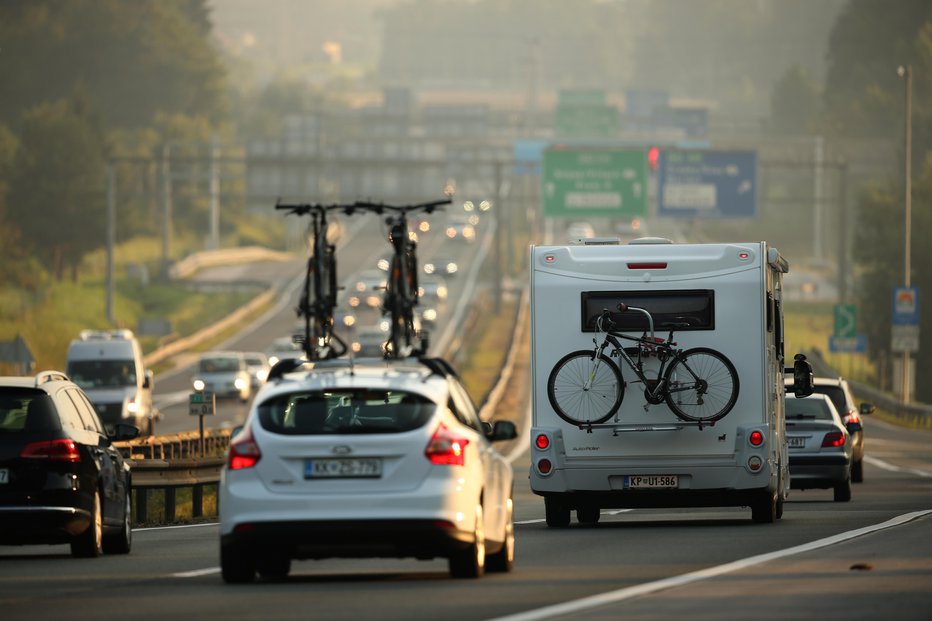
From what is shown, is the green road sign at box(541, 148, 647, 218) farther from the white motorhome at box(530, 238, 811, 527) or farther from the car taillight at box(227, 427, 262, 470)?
the car taillight at box(227, 427, 262, 470)

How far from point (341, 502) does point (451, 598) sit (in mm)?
1004

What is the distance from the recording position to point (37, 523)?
17406 mm

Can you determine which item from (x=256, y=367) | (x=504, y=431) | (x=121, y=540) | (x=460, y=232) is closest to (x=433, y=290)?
(x=256, y=367)

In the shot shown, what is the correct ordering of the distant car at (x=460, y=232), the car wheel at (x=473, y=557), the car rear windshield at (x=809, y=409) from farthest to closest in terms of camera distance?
the distant car at (x=460, y=232), the car rear windshield at (x=809, y=409), the car wheel at (x=473, y=557)

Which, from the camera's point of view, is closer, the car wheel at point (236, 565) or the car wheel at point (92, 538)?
the car wheel at point (236, 565)

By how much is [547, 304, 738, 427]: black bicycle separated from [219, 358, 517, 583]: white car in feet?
21.0

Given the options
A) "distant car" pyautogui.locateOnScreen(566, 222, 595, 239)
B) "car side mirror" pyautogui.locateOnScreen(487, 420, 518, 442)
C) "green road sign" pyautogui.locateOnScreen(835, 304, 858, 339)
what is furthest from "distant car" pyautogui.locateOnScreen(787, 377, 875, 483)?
"distant car" pyautogui.locateOnScreen(566, 222, 595, 239)

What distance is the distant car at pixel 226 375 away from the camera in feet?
209

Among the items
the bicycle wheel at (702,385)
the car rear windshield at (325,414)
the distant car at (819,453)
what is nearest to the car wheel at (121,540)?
the car rear windshield at (325,414)

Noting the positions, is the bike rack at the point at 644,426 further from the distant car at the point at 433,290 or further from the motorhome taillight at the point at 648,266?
the distant car at the point at 433,290

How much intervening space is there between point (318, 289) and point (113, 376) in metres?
19.5

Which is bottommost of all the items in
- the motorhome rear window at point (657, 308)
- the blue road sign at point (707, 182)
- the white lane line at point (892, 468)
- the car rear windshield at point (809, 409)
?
the white lane line at point (892, 468)

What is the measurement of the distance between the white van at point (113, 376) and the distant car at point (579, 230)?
94.0 metres

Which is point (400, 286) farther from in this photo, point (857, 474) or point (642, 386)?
point (642, 386)
